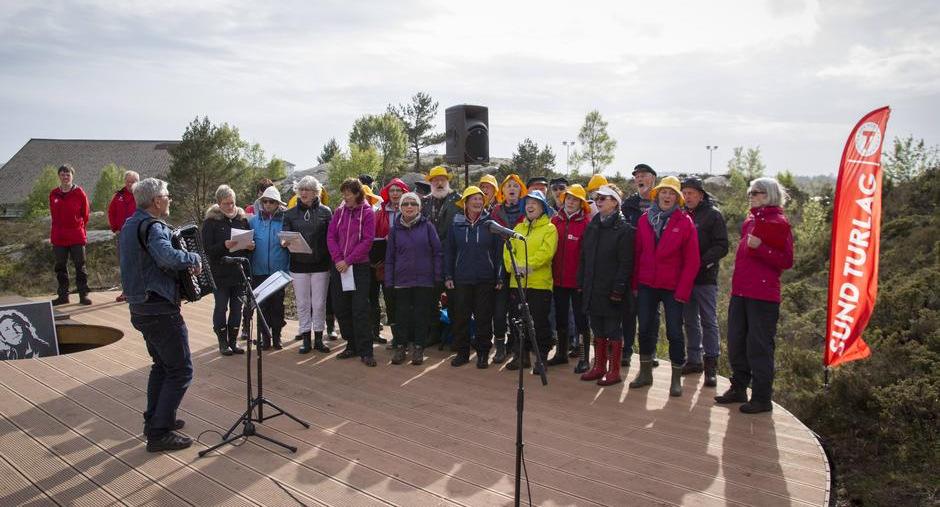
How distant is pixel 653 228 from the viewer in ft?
18.1

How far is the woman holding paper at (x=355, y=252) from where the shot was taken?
6.34 metres

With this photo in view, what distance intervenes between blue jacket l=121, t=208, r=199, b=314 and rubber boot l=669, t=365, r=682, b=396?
12.6ft

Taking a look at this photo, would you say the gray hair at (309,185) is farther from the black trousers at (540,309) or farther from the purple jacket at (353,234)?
the black trousers at (540,309)

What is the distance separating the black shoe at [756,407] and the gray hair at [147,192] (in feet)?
14.7

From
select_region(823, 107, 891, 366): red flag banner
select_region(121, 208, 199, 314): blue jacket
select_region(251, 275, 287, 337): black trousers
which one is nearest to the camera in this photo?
select_region(121, 208, 199, 314): blue jacket

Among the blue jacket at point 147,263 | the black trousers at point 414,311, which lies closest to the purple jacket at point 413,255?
the black trousers at point 414,311

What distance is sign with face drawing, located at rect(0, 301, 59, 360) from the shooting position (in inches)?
302

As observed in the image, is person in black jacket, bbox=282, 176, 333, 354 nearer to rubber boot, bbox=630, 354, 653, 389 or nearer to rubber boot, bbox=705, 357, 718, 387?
rubber boot, bbox=630, 354, 653, 389

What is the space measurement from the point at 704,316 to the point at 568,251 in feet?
4.38

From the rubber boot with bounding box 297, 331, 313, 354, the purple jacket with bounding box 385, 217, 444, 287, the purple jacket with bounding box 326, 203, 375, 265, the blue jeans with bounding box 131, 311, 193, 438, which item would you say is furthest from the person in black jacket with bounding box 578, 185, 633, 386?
the blue jeans with bounding box 131, 311, 193, 438

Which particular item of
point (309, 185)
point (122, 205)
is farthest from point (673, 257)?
point (122, 205)

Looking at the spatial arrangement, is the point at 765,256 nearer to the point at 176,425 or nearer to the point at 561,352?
the point at 561,352

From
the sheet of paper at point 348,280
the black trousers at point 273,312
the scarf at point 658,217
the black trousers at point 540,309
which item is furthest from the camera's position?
the black trousers at point 273,312

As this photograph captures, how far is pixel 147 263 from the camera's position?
13.3ft
